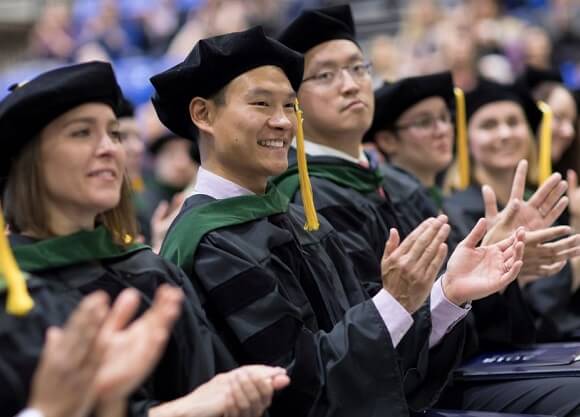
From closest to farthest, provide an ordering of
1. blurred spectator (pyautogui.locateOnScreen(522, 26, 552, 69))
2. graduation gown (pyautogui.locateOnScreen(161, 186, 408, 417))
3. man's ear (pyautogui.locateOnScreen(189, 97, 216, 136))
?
graduation gown (pyautogui.locateOnScreen(161, 186, 408, 417)), man's ear (pyautogui.locateOnScreen(189, 97, 216, 136)), blurred spectator (pyautogui.locateOnScreen(522, 26, 552, 69))

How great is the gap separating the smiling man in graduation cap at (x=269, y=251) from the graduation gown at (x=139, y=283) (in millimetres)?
133

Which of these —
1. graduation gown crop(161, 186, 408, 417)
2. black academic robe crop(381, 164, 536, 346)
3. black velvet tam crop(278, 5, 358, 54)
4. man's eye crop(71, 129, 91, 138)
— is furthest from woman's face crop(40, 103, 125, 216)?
black academic robe crop(381, 164, 536, 346)

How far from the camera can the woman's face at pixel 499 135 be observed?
4.95 metres

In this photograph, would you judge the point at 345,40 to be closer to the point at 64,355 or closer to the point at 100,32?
the point at 64,355

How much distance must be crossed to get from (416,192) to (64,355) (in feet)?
9.05

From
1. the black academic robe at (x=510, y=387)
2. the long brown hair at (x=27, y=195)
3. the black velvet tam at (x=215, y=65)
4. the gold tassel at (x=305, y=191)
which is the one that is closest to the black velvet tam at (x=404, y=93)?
the black academic robe at (x=510, y=387)

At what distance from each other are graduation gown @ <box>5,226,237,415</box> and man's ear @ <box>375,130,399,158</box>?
7.23ft

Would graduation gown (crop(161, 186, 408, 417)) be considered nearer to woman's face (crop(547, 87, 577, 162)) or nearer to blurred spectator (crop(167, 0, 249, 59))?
woman's face (crop(547, 87, 577, 162))

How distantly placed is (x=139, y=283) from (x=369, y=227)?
1472 mm

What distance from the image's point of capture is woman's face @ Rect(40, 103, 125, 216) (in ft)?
8.63

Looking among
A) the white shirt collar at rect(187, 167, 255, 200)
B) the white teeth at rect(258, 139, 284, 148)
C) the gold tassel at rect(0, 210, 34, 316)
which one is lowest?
the gold tassel at rect(0, 210, 34, 316)

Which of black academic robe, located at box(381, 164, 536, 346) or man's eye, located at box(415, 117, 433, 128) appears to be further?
man's eye, located at box(415, 117, 433, 128)

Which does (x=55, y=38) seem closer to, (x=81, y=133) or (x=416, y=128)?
(x=416, y=128)

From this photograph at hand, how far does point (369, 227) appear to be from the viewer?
A: 4.05 m
